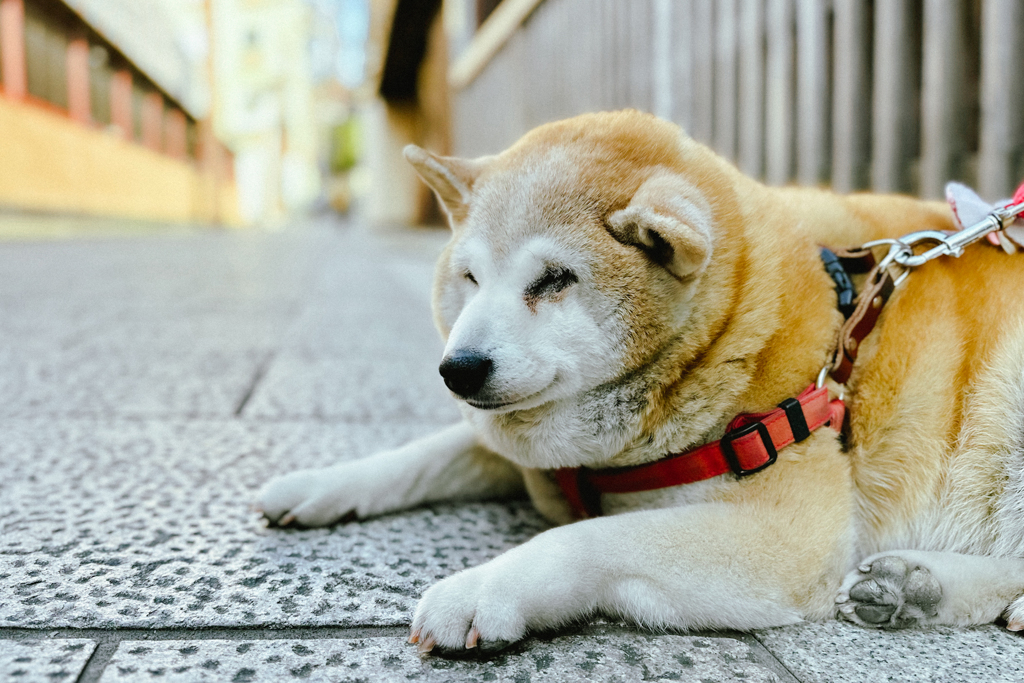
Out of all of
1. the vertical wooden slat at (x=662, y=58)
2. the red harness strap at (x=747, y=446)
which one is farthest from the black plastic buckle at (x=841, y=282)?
the vertical wooden slat at (x=662, y=58)

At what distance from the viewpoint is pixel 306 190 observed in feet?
197

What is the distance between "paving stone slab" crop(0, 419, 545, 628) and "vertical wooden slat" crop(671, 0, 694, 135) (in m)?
2.61

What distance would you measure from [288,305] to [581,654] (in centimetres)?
436

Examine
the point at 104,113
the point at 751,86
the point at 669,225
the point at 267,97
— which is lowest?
the point at 669,225

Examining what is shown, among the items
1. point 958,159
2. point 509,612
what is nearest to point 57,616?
point 509,612

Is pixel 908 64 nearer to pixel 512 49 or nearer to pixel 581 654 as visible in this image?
pixel 581 654

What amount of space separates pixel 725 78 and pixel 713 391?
263cm

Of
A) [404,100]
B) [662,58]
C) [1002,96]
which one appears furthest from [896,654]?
[404,100]

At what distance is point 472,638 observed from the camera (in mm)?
1181

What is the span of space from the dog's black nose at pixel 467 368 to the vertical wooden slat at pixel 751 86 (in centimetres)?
260

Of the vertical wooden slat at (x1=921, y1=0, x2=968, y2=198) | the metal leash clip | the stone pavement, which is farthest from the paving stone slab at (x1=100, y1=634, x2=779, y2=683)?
the vertical wooden slat at (x1=921, y1=0, x2=968, y2=198)

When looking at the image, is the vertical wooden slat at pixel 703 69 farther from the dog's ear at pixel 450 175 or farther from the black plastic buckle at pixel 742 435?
the black plastic buckle at pixel 742 435

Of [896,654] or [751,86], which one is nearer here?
[896,654]

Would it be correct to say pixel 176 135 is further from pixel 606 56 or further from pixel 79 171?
pixel 606 56
